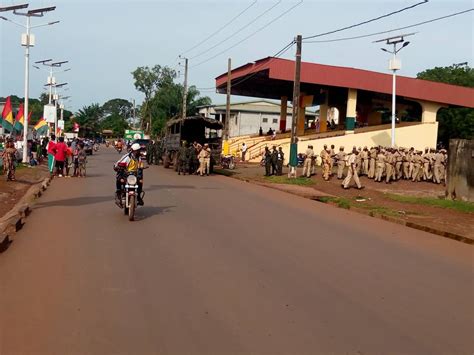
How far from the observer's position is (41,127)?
4256cm

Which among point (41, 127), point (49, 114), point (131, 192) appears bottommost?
point (131, 192)

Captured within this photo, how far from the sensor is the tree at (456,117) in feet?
193

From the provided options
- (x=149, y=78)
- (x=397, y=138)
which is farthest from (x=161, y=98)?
(x=397, y=138)

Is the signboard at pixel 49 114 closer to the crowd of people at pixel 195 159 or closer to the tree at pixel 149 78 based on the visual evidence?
the crowd of people at pixel 195 159

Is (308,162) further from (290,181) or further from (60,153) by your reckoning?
(60,153)

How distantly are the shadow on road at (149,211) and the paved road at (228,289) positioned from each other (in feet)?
0.76

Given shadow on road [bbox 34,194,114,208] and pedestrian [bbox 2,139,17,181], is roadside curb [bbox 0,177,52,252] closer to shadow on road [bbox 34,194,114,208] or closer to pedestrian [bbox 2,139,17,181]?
shadow on road [bbox 34,194,114,208]

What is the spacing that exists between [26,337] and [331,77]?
3775 centimetres

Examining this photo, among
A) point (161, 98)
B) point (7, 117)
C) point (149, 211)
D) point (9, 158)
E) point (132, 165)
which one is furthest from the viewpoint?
point (161, 98)

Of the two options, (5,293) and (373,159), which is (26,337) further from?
(373,159)

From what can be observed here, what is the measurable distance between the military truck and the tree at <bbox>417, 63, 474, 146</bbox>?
105ft

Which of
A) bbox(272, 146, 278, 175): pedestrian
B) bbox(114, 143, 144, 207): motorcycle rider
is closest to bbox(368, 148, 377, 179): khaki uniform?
bbox(272, 146, 278, 175): pedestrian

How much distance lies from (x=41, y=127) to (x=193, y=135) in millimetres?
14715

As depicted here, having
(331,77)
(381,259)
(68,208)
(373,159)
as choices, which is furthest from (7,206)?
(331,77)
